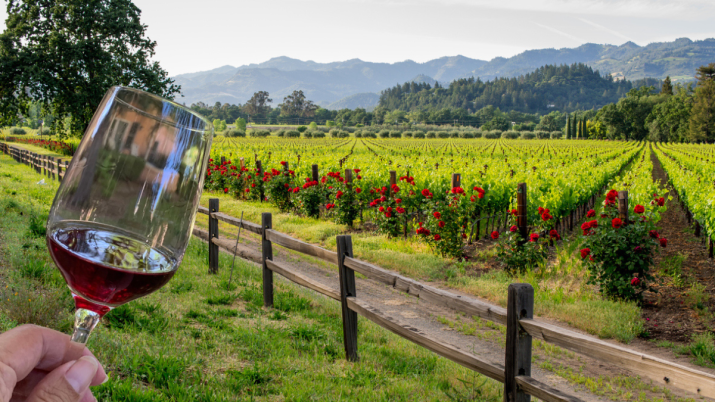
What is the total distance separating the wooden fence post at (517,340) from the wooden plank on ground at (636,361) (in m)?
0.07

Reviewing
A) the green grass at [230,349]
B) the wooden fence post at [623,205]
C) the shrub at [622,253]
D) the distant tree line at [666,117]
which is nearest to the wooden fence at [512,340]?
the green grass at [230,349]

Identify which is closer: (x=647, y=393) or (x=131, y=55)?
(x=647, y=393)

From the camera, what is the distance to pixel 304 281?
17.4ft

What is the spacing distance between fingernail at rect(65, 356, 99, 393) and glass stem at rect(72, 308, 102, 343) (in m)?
0.04

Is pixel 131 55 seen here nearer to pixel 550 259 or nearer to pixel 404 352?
pixel 550 259

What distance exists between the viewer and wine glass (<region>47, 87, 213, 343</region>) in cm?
64

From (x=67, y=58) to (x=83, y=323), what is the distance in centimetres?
1951

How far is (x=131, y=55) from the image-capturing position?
18125 mm

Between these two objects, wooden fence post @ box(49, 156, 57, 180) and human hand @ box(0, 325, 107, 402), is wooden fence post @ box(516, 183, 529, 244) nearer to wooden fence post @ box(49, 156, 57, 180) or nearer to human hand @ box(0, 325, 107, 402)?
human hand @ box(0, 325, 107, 402)

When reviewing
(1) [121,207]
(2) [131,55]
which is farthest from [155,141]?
(2) [131,55]

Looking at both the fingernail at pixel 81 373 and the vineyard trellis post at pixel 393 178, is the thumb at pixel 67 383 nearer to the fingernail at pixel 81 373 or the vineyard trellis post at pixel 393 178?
the fingernail at pixel 81 373

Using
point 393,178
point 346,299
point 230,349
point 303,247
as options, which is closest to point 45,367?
point 230,349

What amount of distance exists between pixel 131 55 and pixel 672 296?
61.7 feet

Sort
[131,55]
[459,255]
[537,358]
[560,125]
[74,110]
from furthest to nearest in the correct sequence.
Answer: [560,125] → [131,55] → [74,110] → [459,255] → [537,358]
